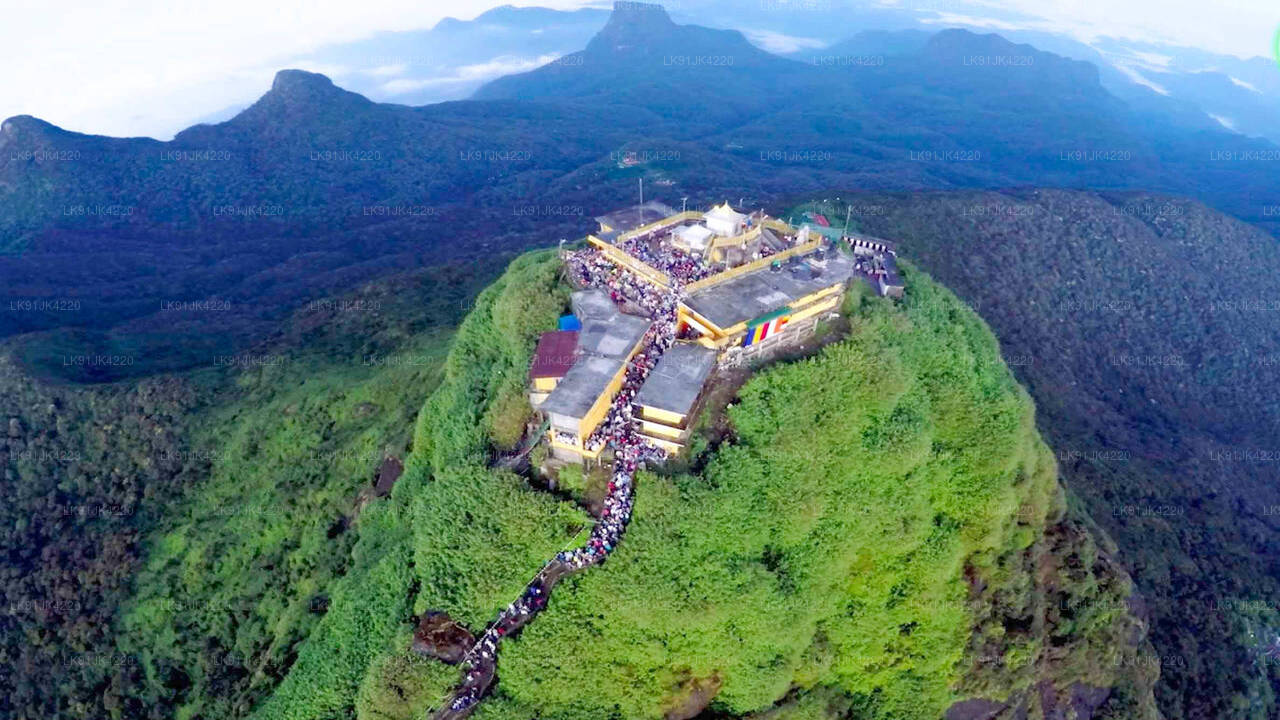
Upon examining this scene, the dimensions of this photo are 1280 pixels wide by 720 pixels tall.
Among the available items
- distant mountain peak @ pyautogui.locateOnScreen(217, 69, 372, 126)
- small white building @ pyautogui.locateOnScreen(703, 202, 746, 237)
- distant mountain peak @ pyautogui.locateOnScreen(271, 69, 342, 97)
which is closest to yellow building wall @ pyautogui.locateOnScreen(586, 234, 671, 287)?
small white building @ pyautogui.locateOnScreen(703, 202, 746, 237)

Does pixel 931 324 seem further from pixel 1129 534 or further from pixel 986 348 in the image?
pixel 1129 534

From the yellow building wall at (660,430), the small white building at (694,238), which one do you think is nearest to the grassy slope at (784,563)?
the yellow building wall at (660,430)

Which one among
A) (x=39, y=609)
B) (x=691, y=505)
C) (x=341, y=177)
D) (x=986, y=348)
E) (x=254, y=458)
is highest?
(x=341, y=177)

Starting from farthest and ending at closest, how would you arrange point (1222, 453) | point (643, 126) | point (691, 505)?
point (643, 126) < point (1222, 453) < point (691, 505)

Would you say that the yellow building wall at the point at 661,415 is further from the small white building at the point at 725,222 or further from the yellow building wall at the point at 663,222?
the yellow building wall at the point at 663,222

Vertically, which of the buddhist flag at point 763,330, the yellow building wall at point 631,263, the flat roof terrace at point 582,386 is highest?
the yellow building wall at point 631,263

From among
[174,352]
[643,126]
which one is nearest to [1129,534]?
[174,352]

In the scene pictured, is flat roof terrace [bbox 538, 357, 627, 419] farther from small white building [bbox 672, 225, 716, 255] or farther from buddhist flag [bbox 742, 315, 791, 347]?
small white building [bbox 672, 225, 716, 255]
